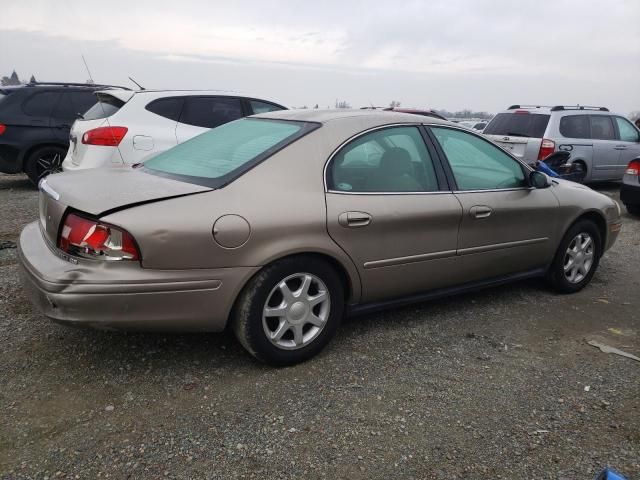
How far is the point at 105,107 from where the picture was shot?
652cm

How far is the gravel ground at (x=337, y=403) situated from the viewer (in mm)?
2385

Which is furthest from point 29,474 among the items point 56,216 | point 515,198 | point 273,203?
Result: point 515,198

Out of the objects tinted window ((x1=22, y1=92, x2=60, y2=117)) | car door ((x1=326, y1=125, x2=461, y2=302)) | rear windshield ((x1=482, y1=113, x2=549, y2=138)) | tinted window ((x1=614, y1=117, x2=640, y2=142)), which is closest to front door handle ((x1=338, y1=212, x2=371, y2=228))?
car door ((x1=326, y1=125, x2=461, y2=302))

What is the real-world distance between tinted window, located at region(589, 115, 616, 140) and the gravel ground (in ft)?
23.1

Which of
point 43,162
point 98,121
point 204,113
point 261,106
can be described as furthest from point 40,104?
point 261,106

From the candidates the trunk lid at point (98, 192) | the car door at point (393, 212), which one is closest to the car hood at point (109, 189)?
the trunk lid at point (98, 192)

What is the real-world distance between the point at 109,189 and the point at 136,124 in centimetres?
365

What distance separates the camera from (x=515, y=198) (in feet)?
13.4

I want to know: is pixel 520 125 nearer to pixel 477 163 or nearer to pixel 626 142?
pixel 626 142

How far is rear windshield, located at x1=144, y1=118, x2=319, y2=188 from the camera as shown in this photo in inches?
122

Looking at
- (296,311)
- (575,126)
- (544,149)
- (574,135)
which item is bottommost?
(296,311)

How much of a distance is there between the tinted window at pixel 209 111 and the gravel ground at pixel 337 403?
11.2 ft

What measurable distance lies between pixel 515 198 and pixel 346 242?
1585mm

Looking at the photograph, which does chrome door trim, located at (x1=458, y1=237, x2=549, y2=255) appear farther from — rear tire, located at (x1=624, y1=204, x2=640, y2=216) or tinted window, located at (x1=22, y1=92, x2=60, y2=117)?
tinted window, located at (x1=22, y1=92, x2=60, y2=117)
